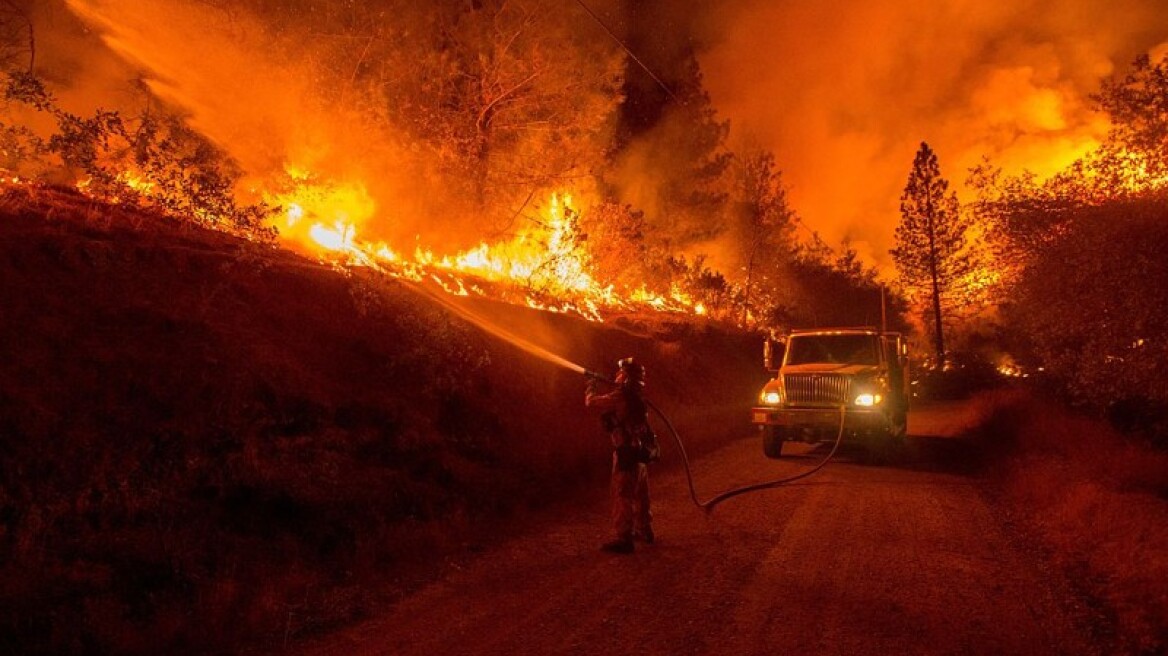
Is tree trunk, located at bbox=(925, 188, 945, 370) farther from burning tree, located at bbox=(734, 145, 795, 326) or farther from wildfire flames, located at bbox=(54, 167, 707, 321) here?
wildfire flames, located at bbox=(54, 167, 707, 321)

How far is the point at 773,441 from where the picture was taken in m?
13.6

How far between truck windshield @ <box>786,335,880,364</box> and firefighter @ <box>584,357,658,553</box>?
24.6 feet

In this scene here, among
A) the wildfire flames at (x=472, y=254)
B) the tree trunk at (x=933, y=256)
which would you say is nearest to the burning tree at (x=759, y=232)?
the wildfire flames at (x=472, y=254)

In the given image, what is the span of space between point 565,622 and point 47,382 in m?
5.90

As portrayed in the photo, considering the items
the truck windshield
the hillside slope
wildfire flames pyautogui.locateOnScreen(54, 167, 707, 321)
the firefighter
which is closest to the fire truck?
the truck windshield

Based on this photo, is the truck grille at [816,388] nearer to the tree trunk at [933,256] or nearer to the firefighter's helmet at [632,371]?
the firefighter's helmet at [632,371]

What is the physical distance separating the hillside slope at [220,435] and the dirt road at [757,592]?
0.94 metres

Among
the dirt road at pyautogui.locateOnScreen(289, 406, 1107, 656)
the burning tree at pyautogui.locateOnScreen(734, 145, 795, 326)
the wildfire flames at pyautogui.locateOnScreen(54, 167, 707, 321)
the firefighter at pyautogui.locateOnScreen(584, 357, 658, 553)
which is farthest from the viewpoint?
the burning tree at pyautogui.locateOnScreen(734, 145, 795, 326)

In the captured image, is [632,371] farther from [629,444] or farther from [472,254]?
[472,254]

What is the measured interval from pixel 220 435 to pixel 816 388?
1003cm

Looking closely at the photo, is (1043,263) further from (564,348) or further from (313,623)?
(313,623)

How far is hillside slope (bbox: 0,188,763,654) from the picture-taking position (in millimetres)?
5453

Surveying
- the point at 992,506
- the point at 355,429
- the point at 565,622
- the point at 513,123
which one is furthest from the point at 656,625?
the point at 513,123

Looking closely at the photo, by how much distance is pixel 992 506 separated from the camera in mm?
9352
